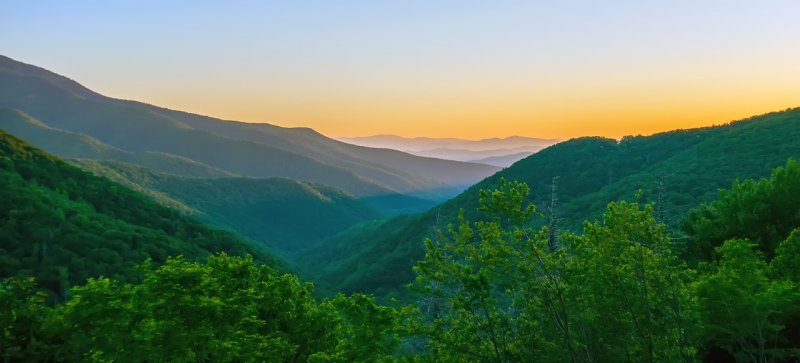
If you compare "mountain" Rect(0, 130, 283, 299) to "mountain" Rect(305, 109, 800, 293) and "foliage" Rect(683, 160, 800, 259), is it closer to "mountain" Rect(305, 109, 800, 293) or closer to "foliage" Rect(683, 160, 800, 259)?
"mountain" Rect(305, 109, 800, 293)

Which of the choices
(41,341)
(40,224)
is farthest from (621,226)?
(40,224)

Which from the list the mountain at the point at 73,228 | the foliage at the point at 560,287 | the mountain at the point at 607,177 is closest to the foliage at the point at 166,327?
the foliage at the point at 560,287

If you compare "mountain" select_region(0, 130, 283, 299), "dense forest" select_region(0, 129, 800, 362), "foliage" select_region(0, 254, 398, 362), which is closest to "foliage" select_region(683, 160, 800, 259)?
"dense forest" select_region(0, 129, 800, 362)

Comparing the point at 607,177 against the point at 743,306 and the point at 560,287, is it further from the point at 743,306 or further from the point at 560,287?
the point at 560,287

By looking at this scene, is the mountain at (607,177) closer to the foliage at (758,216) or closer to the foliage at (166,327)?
the foliage at (758,216)

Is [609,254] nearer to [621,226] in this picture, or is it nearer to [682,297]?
[621,226]

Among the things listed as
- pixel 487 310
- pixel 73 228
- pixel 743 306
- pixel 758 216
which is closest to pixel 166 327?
pixel 487 310

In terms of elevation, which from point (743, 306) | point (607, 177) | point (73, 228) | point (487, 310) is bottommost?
point (73, 228)
